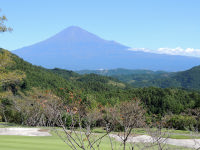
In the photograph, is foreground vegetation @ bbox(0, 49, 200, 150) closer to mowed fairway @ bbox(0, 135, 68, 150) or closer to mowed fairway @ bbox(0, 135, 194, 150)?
mowed fairway @ bbox(0, 135, 194, 150)

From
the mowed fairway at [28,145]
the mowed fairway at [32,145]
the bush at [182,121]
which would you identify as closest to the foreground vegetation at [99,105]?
the bush at [182,121]

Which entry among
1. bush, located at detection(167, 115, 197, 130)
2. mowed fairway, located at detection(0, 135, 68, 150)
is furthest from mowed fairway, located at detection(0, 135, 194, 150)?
bush, located at detection(167, 115, 197, 130)

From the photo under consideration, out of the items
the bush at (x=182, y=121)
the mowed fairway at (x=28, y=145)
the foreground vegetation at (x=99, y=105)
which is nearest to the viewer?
the mowed fairway at (x=28, y=145)

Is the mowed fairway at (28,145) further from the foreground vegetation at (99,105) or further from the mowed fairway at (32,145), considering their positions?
the foreground vegetation at (99,105)

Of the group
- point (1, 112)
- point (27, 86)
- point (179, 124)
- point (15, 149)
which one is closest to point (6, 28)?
point (15, 149)

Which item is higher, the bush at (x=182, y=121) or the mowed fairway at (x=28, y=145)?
the mowed fairway at (x=28, y=145)

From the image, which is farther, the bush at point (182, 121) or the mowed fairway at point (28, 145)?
the bush at point (182, 121)

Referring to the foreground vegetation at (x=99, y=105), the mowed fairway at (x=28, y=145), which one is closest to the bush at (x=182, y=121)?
the foreground vegetation at (x=99, y=105)

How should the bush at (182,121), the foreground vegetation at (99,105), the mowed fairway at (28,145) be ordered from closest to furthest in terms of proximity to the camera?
the mowed fairway at (28,145), the foreground vegetation at (99,105), the bush at (182,121)

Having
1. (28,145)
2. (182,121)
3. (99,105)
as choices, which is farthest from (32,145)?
(182,121)

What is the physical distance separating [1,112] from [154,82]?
154026 millimetres

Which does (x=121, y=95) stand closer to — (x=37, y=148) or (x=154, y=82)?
(x=37, y=148)

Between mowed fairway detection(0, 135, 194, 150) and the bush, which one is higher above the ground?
mowed fairway detection(0, 135, 194, 150)

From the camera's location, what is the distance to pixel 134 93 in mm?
50031
